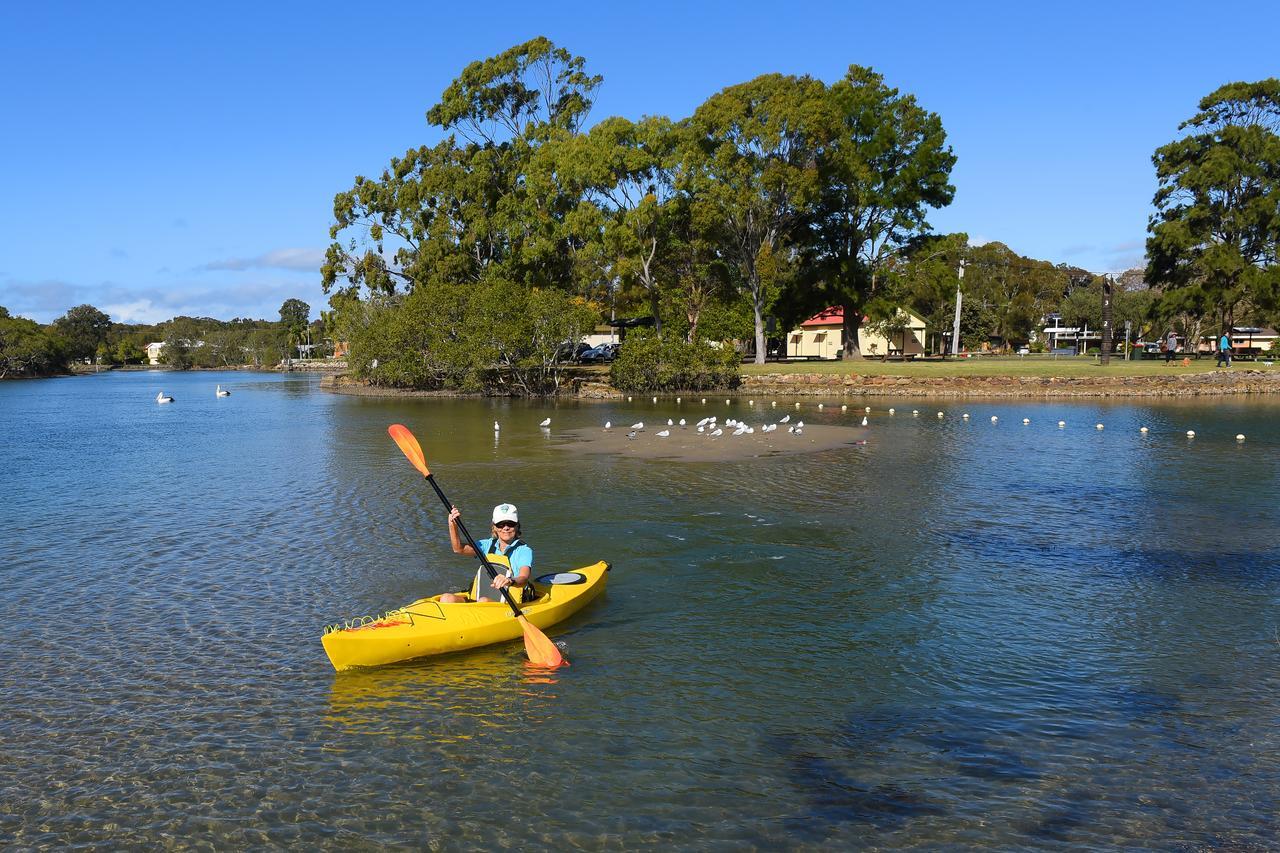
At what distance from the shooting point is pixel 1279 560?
561 inches

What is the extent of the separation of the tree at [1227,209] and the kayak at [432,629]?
5841 cm

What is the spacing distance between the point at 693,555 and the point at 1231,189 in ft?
190

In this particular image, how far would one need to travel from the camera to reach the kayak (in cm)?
966

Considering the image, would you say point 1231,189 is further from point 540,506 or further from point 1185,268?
point 540,506

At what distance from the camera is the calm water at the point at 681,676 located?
707 centimetres

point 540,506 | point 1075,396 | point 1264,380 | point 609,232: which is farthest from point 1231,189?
point 540,506

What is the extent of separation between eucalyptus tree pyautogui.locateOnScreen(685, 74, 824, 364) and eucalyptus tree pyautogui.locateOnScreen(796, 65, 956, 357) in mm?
1801

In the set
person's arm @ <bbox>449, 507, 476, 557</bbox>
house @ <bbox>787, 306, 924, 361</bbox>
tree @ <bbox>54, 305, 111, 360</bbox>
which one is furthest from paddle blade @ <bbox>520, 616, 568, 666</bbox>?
tree @ <bbox>54, 305, 111, 360</bbox>

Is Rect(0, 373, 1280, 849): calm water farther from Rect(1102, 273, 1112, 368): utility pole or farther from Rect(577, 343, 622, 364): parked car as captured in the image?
Rect(577, 343, 622, 364): parked car

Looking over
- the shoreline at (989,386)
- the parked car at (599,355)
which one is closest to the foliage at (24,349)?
the parked car at (599,355)

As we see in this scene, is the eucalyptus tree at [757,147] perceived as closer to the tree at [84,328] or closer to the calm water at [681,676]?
the calm water at [681,676]

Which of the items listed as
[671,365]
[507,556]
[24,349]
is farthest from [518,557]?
[24,349]

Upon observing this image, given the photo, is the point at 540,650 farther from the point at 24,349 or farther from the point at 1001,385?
the point at 24,349

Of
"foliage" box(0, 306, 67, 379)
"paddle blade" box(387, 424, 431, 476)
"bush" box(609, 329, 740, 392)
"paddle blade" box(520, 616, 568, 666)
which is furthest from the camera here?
"foliage" box(0, 306, 67, 379)
